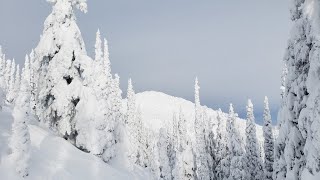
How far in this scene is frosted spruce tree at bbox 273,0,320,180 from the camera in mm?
11883

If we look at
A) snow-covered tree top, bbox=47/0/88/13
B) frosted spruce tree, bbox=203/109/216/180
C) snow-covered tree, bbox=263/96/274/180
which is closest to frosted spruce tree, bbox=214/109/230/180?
frosted spruce tree, bbox=203/109/216/180

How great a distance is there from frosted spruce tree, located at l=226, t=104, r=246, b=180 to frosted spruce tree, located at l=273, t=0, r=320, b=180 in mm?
34469

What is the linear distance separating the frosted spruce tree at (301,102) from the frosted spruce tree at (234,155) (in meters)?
34.5

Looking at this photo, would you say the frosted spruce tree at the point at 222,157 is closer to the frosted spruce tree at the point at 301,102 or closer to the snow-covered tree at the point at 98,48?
the snow-covered tree at the point at 98,48

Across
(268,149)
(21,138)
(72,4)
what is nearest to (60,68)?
(72,4)


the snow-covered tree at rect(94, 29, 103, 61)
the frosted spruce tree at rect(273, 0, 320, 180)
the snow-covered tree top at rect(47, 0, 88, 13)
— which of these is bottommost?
the frosted spruce tree at rect(273, 0, 320, 180)

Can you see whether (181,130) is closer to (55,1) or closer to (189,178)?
(189,178)

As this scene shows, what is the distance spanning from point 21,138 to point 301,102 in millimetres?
17565

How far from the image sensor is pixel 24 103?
1045 inches

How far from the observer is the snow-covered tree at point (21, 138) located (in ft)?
85.8

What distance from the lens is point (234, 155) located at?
50.7 m

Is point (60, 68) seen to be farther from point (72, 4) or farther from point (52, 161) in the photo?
point (52, 161)

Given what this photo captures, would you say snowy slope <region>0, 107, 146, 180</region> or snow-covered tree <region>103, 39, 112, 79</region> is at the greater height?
snow-covered tree <region>103, 39, 112, 79</region>

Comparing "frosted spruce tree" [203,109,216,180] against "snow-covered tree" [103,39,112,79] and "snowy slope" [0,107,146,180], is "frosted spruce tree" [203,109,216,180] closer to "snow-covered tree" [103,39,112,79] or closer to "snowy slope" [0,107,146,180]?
"snowy slope" [0,107,146,180]
